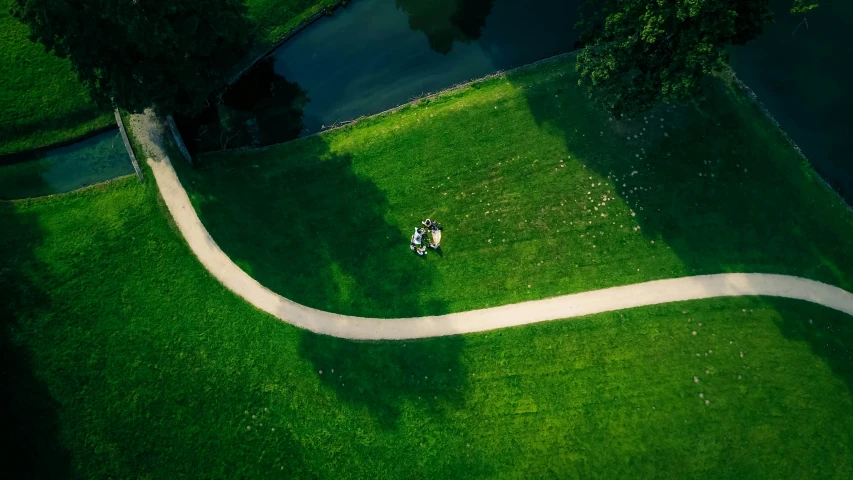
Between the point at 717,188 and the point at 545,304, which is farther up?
the point at 717,188

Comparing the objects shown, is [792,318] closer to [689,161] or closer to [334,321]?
[689,161]

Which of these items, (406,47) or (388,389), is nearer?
(388,389)

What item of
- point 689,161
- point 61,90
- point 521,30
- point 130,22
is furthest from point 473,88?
point 61,90

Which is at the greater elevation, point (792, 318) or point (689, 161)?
point (689, 161)

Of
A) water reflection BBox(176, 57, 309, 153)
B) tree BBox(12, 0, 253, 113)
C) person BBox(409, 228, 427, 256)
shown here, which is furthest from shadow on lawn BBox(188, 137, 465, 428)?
tree BBox(12, 0, 253, 113)

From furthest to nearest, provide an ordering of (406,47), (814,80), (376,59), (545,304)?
(406,47) < (376,59) < (814,80) < (545,304)

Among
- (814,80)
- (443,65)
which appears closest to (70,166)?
(443,65)

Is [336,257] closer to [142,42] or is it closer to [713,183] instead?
[142,42]

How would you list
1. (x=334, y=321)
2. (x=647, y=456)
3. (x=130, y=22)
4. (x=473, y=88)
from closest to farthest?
A: (x=130, y=22) < (x=647, y=456) < (x=334, y=321) < (x=473, y=88)
